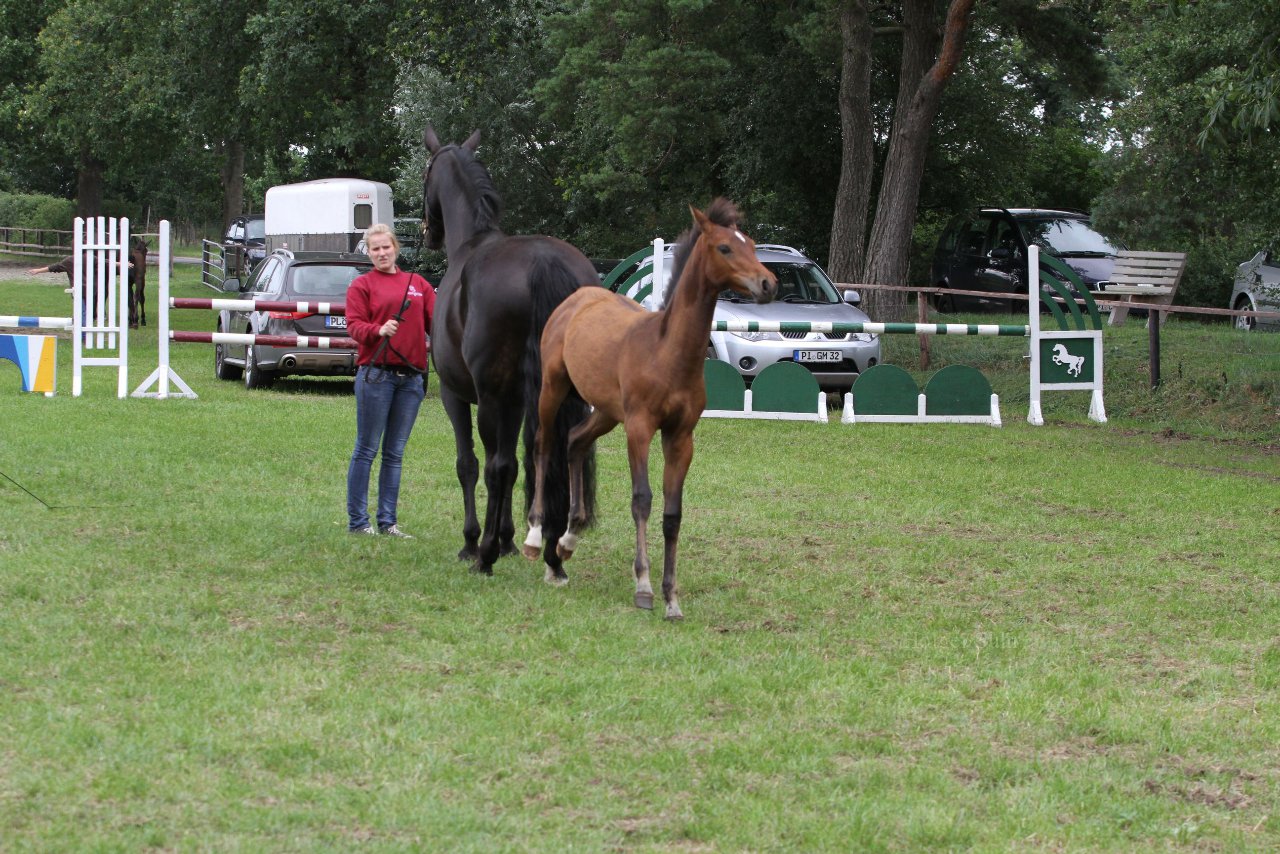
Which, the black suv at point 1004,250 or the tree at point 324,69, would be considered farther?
the tree at point 324,69

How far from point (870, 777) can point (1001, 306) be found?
2202cm

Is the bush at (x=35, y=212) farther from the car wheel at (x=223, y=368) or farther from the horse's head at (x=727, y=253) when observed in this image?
the horse's head at (x=727, y=253)

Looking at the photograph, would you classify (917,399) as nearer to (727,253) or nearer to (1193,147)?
(1193,147)

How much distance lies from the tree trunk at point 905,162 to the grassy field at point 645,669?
10.5 meters

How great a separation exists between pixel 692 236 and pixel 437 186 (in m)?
2.82

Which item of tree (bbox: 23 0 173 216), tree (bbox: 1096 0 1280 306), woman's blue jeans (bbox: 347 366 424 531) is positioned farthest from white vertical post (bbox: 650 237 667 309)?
tree (bbox: 23 0 173 216)

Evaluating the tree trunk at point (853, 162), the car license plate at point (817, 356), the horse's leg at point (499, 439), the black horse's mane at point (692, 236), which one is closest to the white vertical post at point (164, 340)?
the car license plate at point (817, 356)

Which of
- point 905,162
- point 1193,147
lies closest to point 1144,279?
point 1193,147

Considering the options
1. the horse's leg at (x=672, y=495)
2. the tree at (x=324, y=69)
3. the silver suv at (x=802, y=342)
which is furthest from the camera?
the tree at (x=324, y=69)

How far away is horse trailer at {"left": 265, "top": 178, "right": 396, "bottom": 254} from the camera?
117 feet

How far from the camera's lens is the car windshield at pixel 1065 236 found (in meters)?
26.3

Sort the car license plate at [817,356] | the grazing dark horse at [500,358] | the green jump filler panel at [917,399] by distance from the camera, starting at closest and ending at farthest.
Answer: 1. the grazing dark horse at [500,358]
2. the green jump filler panel at [917,399]
3. the car license plate at [817,356]

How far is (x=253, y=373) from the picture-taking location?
18844 mm

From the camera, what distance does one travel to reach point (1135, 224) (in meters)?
27.1
